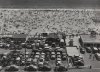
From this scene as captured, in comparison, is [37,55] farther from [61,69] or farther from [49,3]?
[49,3]

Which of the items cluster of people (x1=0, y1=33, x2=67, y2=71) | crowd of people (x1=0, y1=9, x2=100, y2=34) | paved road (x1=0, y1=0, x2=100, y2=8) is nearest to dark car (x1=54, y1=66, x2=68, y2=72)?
cluster of people (x1=0, y1=33, x2=67, y2=71)

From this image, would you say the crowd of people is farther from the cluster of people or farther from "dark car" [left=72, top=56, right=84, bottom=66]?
"dark car" [left=72, top=56, right=84, bottom=66]

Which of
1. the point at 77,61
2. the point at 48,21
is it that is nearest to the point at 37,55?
the point at 77,61

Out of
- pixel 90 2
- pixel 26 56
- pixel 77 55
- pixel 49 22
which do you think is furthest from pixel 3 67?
pixel 90 2

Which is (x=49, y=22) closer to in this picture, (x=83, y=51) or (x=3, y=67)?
(x=83, y=51)

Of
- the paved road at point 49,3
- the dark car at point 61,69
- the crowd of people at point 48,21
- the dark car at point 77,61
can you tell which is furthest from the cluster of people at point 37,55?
the paved road at point 49,3
